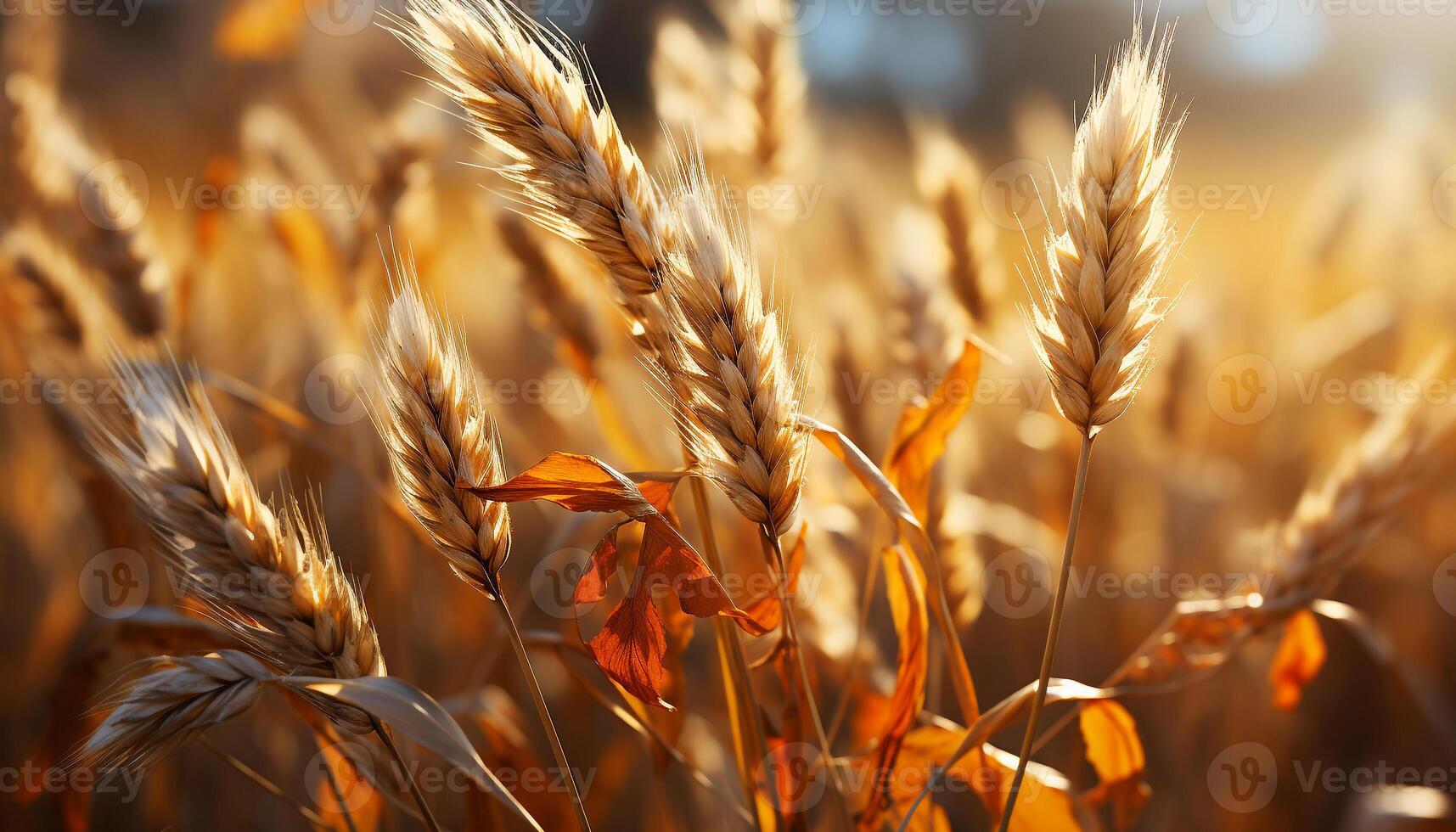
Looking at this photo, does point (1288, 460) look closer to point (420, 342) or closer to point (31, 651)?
point (420, 342)

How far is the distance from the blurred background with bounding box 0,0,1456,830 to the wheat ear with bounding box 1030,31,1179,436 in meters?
0.37

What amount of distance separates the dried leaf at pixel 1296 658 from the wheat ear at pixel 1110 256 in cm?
58

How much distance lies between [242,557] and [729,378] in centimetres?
41

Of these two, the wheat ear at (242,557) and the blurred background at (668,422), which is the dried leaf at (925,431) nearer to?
the blurred background at (668,422)

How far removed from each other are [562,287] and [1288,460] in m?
2.10

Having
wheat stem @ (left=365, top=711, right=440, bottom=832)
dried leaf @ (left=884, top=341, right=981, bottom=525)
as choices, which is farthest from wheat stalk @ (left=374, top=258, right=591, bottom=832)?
dried leaf @ (left=884, top=341, right=981, bottom=525)

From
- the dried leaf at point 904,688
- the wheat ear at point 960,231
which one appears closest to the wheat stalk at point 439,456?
the dried leaf at point 904,688

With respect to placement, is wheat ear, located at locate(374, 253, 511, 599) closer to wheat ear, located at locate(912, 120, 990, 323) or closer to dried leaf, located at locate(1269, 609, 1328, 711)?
dried leaf, located at locate(1269, 609, 1328, 711)

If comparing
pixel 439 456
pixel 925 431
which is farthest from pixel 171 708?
pixel 925 431

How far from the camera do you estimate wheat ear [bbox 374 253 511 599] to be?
62cm

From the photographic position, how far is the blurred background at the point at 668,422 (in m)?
1.30

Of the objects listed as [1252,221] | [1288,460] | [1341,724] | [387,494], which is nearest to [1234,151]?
[1252,221]

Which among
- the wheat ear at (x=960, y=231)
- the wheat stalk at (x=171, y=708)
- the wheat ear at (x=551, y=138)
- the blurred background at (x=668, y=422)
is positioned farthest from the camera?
the wheat ear at (x=960, y=231)

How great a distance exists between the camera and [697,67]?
2025 millimetres
